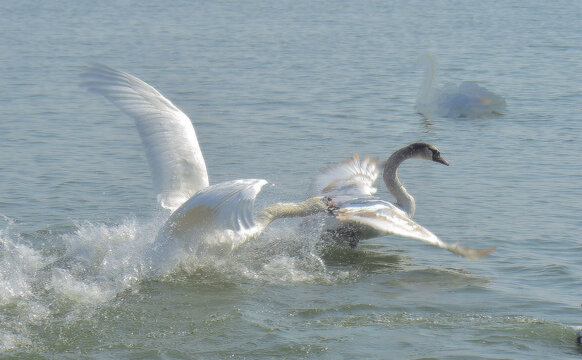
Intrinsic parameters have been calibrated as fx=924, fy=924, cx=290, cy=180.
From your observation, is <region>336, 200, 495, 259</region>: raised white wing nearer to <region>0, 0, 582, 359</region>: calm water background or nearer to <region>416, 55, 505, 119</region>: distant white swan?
<region>0, 0, 582, 359</region>: calm water background

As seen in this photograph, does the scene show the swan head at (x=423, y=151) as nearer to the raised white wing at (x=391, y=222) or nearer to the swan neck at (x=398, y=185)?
the swan neck at (x=398, y=185)

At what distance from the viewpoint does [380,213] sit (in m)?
7.68

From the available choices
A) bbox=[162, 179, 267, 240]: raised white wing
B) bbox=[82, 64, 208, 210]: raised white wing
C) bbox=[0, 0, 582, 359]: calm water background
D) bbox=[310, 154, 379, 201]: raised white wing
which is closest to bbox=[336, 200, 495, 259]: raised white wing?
bbox=[0, 0, 582, 359]: calm water background

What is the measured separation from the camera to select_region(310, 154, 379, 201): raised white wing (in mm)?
9070

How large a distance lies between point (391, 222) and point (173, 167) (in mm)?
1812

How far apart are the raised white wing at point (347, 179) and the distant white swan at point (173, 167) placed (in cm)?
102

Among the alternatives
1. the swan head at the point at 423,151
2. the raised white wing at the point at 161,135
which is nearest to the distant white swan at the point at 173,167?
the raised white wing at the point at 161,135

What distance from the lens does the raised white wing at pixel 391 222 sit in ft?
23.6

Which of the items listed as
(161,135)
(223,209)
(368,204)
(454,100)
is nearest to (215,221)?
(223,209)

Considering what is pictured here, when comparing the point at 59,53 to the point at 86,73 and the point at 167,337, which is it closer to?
the point at 86,73

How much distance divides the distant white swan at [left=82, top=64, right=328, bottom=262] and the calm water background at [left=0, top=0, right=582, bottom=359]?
1.13 ft

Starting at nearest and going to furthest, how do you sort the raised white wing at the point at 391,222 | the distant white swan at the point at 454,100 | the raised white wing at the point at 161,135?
1. the raised white wing at the point at 391,222
2. the raised white wing at the point at 161,135
3. the distant white swan at the point at 454,100

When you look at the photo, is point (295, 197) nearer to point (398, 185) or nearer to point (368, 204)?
point (398, 185)

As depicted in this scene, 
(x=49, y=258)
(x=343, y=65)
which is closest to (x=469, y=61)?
(x=343, y=65)
